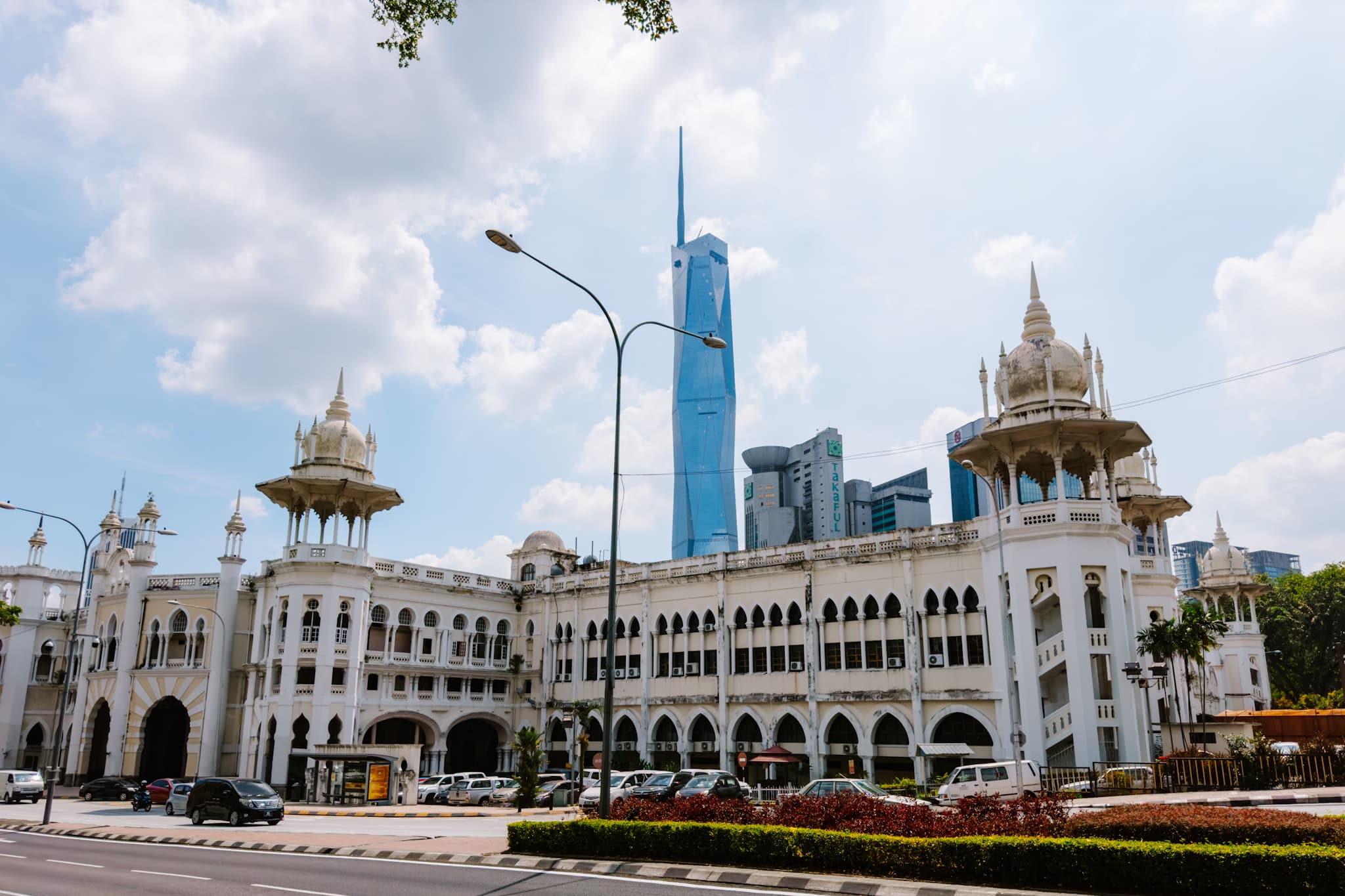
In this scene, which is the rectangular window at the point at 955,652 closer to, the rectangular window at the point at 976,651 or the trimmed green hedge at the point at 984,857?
the rectangular window at the point at 976,651

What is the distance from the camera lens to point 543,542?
205 feet

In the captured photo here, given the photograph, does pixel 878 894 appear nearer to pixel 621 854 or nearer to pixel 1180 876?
pixel 1180 876

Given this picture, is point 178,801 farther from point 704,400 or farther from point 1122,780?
point 704,400

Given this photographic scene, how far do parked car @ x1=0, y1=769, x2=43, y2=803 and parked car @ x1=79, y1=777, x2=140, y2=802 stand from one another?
2.69 metres

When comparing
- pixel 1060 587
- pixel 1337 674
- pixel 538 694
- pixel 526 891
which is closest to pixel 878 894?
pixel 526 891

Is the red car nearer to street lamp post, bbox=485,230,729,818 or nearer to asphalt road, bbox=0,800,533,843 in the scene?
asphalt road, bbox=0,800,533,843

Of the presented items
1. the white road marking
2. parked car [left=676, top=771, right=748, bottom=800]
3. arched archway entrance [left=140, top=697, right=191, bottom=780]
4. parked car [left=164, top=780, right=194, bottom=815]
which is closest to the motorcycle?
parked car [left=164, top=780, right=194, bottom=815]

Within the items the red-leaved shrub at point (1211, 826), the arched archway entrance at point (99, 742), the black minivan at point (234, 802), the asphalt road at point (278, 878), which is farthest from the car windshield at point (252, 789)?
the arched archway entrance at point (99, 742)

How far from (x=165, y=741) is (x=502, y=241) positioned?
1851 inches

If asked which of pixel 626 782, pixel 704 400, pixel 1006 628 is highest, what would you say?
pixel 704 400

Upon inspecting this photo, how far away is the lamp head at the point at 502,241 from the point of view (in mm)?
18516

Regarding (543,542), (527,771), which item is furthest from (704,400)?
(527,771)

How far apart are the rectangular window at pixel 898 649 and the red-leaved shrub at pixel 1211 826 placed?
950 inches

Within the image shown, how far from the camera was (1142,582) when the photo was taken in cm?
4053
